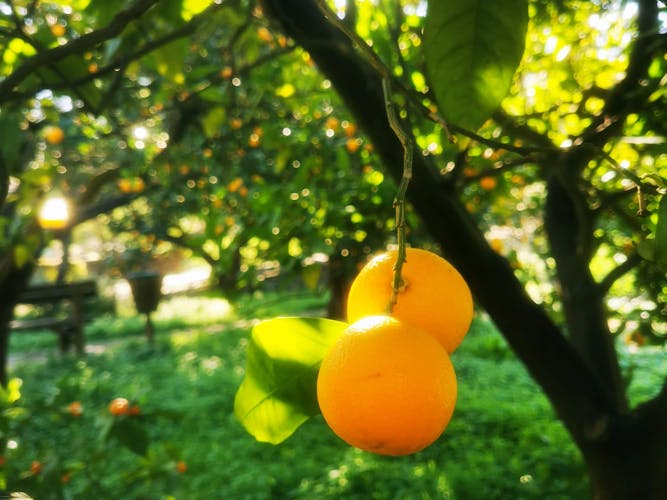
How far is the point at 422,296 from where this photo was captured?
56cm

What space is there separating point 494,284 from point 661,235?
0.66 metres

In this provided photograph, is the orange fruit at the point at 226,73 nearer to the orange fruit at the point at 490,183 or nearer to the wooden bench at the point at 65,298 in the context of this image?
the orange fruit at the point at 490,183

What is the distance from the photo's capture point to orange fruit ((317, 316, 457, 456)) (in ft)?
1.57

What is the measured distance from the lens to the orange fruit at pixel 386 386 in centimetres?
48

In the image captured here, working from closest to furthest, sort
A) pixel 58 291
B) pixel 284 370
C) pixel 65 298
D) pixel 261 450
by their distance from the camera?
pixel 284 370, pixel 261 450, pixel 58 291, pixel 65 298

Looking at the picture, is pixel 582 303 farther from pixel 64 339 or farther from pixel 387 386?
pixel 64 339

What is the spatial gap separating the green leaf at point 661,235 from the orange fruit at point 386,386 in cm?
21

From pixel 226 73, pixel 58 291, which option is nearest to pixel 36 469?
pixel 226 73

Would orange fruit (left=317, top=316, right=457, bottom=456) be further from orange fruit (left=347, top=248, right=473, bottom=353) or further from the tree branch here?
the tree branch

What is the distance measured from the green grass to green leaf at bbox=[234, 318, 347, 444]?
110 cm

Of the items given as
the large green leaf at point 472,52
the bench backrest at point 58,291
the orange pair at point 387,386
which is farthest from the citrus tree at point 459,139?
the bench backrest at point 58,291

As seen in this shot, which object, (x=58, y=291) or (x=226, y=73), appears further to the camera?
(x=58, y=291)

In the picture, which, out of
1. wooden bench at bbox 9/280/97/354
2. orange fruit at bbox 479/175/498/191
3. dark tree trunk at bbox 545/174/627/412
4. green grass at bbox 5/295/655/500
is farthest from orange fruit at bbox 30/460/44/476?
wooden bench at bbox 9/280/97/354

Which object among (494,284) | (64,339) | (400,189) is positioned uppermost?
(64,339)
